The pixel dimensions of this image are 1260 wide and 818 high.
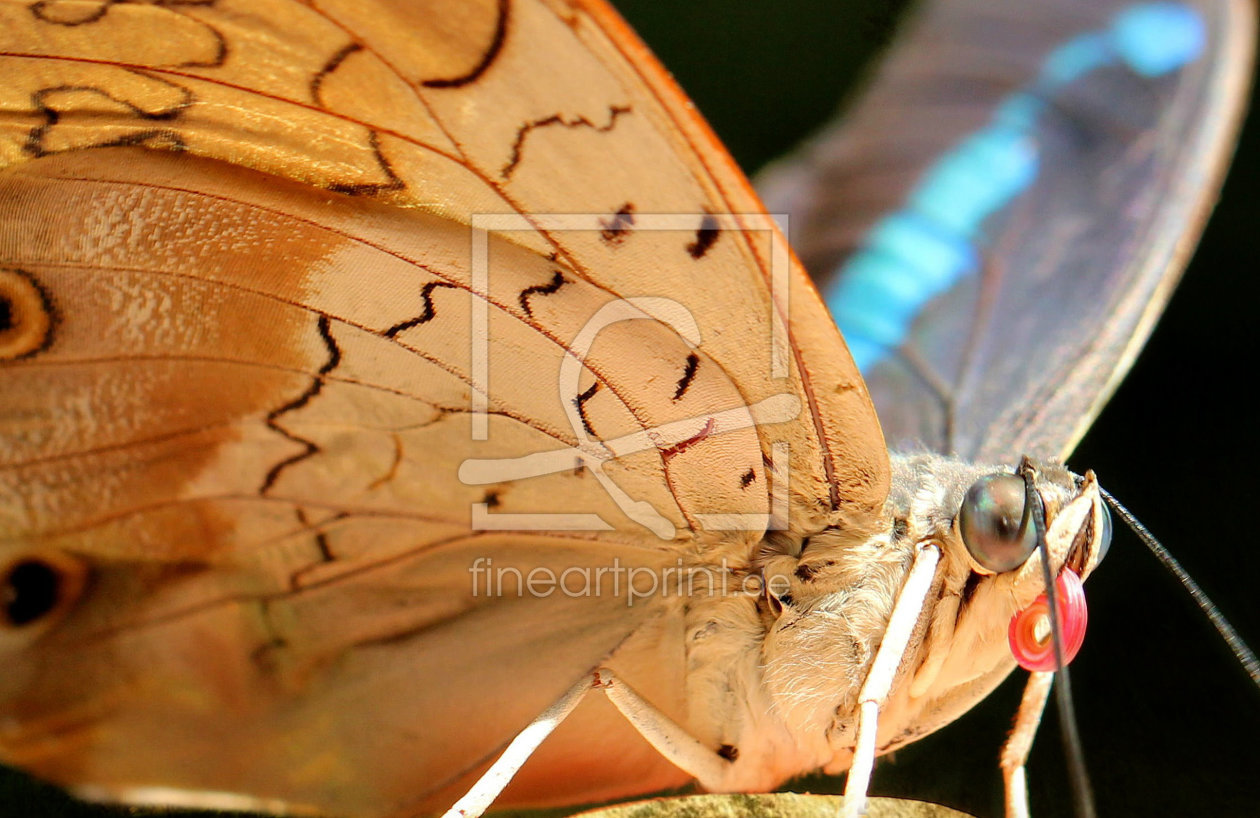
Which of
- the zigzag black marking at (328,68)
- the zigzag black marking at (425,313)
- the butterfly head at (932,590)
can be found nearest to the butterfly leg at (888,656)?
the butterfly head at (932,590)

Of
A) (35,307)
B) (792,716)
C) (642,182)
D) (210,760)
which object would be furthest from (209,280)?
(792,716)

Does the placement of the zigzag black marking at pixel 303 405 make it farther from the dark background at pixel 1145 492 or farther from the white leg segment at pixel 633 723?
the dark background at pixel 1145 492

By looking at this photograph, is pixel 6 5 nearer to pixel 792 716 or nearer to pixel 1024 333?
pixel 792 716

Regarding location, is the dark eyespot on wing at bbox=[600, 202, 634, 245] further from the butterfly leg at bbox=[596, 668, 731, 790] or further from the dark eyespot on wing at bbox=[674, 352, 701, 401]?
the butterfly leg at bbox=[596, 668, 731, 790]

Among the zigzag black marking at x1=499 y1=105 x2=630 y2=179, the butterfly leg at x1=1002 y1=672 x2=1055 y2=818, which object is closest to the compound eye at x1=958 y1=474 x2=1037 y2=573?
the butterfly leg at x1=1002 y1=672 x2=1055 y2=818

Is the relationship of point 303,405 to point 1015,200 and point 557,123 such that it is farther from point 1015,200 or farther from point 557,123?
point 1015,200

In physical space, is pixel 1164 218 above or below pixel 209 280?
above
